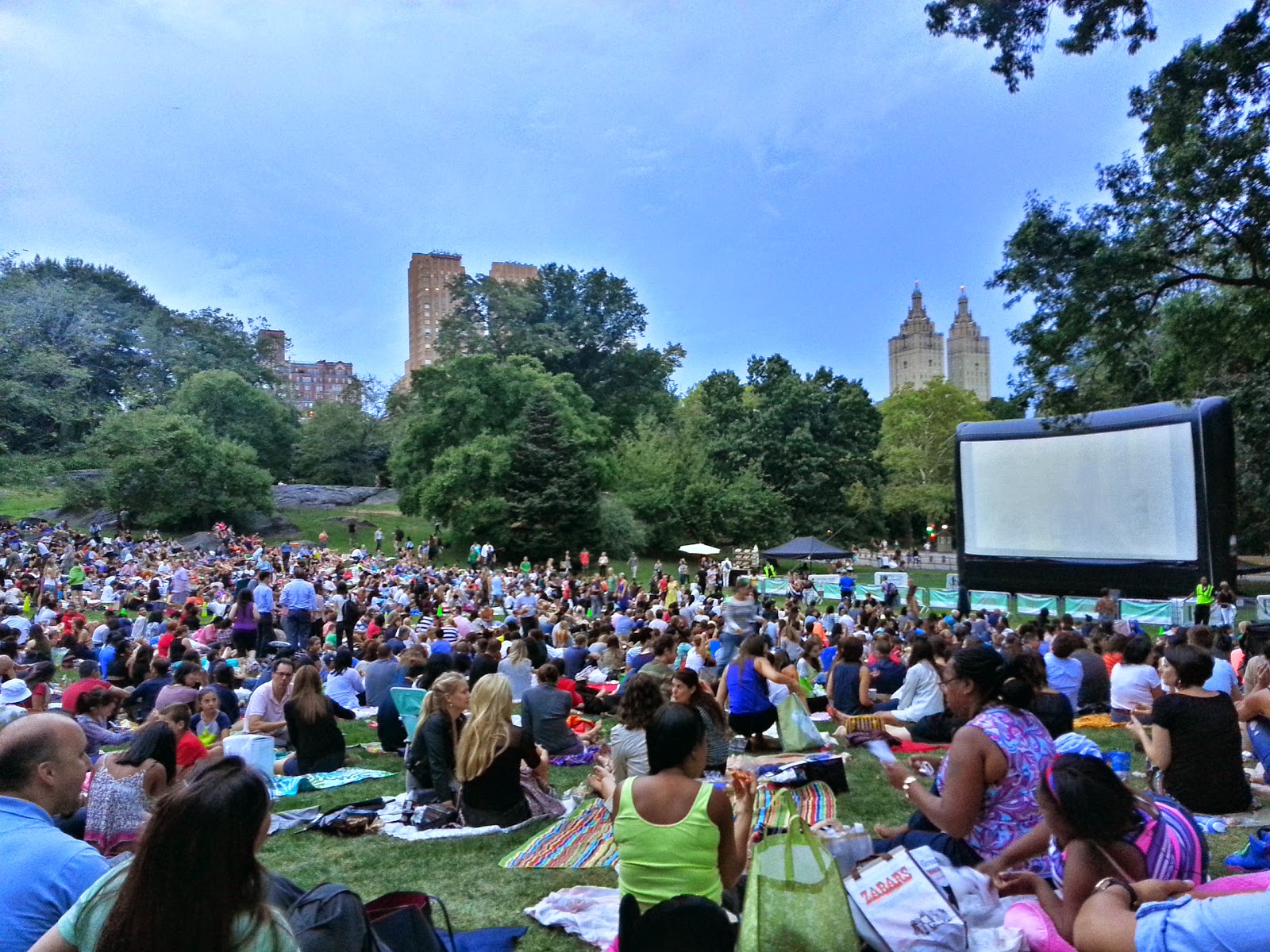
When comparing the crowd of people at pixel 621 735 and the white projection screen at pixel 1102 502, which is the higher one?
the white projection screen at pixel 1102 502

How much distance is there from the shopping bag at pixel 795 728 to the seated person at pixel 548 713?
5.79 ft

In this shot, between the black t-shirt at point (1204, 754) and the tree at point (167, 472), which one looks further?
the tree at point (167, 472)

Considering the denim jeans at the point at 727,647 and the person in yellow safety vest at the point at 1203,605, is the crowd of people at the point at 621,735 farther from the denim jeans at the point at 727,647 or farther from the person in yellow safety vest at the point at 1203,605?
the person in yellow safety vest at the point at 1203,605

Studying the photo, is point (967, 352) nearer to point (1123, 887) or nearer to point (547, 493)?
point (547, 493)

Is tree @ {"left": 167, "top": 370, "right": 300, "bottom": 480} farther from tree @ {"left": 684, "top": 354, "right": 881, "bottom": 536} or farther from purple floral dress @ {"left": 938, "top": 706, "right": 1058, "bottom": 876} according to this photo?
purple floral dress @ {"left": 938, "top": 706, "right": 1058, "bottom": 876}

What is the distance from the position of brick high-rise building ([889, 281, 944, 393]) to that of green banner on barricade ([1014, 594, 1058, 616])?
110626 millimetres

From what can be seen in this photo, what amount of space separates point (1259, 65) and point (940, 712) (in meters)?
8.57

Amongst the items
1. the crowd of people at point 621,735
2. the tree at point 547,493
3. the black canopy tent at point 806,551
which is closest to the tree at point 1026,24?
the crowd of people at point 621,735

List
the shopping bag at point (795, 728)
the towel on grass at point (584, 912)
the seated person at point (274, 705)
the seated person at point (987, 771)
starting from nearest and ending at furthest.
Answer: the seated person at point (987, 771) → the towel on grass at point (584, 912) → the shopping bag at point (795, 728) → the seated person at point (274, 705)

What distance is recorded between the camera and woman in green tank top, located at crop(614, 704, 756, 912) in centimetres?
325

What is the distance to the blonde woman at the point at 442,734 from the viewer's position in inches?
239

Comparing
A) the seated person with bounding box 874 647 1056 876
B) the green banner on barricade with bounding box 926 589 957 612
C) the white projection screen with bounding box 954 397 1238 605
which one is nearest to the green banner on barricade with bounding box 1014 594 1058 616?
the white projection screen with bounding box 954 397 1238 605

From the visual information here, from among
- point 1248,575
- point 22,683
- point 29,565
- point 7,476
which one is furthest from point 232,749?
point 1248,575

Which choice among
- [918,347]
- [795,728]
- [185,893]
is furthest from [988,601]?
[918,347]
